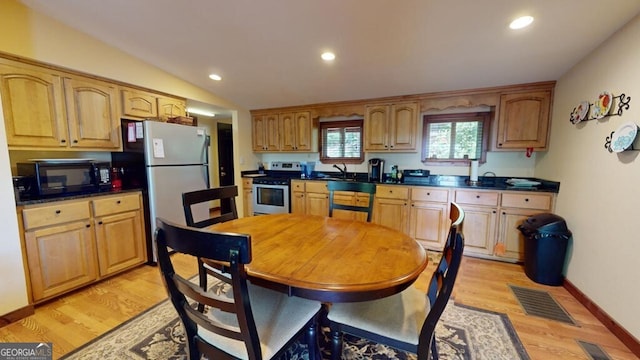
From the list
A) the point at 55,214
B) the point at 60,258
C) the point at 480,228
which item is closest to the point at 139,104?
the point at 55,214

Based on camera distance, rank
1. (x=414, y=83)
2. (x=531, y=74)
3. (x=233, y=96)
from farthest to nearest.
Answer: (x=233, y=96) → (x=414, y=83) → (x=531, y=74)

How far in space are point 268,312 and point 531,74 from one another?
11.1 feet

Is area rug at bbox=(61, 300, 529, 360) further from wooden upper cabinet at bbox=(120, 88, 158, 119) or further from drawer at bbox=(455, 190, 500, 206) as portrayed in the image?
wooden upper cabinet at bbox=(120, 88, 158, 119)

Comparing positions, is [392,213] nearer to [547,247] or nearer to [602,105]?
[547,247]

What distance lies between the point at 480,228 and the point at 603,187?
119cm

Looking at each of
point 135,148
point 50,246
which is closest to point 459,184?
point 135,148

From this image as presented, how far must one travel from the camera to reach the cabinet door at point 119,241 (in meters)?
2.44

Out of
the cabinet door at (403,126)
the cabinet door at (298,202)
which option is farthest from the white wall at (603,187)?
the cabinet door at (298,202)

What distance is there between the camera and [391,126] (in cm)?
352

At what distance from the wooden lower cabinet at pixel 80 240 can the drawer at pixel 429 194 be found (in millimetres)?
3231

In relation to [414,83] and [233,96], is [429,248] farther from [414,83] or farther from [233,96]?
[233,96]

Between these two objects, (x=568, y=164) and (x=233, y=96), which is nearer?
(x=568, y=164)

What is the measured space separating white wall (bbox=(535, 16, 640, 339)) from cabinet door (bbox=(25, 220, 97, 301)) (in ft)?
14.0

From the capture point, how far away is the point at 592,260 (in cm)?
205
